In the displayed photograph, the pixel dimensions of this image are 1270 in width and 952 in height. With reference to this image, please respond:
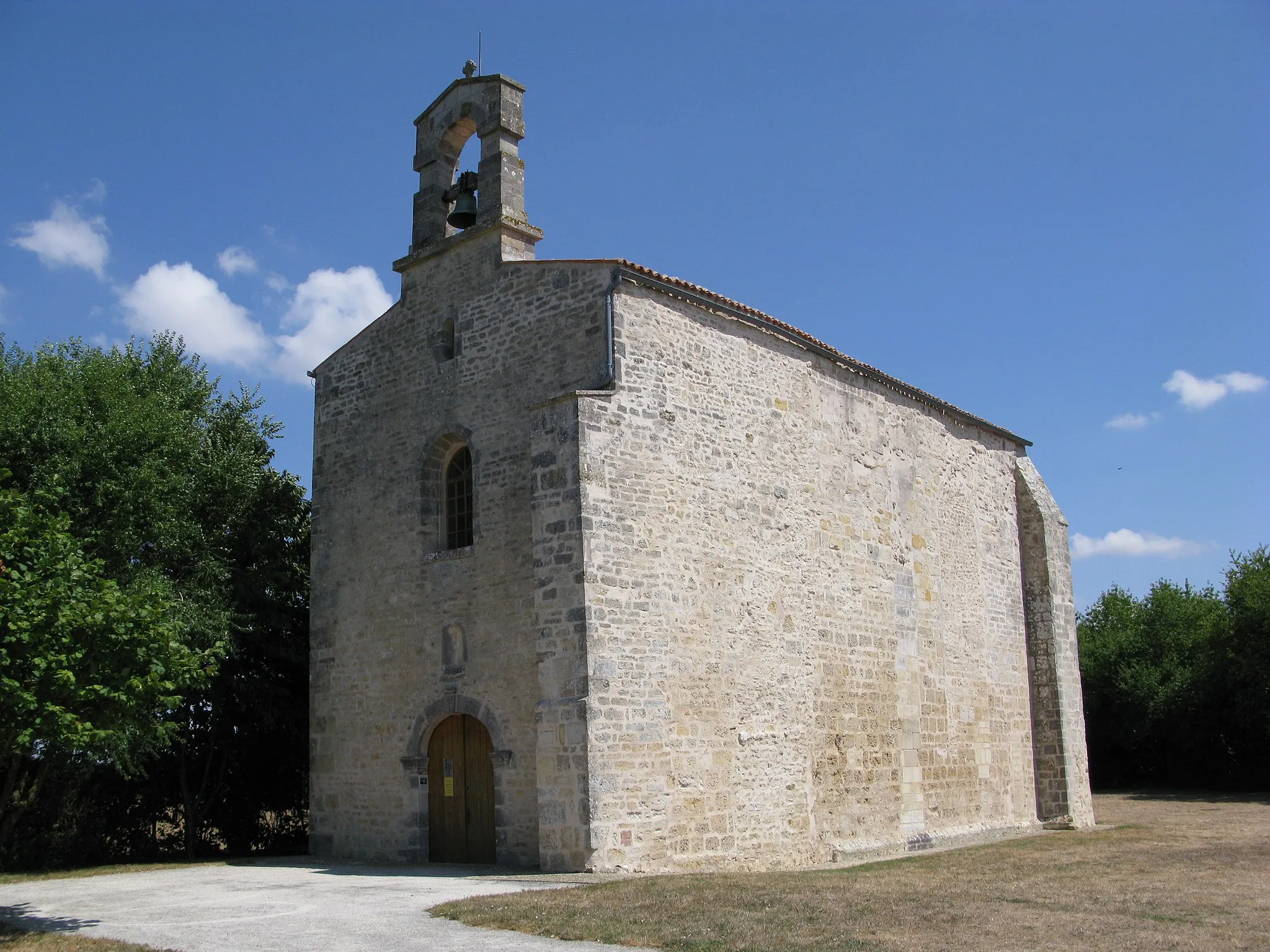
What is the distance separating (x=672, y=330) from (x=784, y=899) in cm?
677

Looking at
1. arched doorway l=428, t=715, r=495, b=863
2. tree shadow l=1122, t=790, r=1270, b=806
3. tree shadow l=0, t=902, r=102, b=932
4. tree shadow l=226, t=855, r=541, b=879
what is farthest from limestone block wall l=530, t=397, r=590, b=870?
tree shadow l=1122, t=790, r=1270, b=806

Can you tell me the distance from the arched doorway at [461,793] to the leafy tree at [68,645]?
162 inches

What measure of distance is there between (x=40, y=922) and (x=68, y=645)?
261cm

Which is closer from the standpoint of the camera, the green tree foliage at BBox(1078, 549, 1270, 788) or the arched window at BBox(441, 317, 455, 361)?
the arched window at BBox(441, 317, 455, 361)

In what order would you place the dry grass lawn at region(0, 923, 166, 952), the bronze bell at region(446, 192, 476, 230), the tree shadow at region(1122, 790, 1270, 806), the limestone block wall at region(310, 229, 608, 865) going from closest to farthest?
the dry grass lawn at region(0, 923, 166, 952) < the limestone block wall at region(310, 229, 608, 865) < the bronze bell at region(446, 192, 476, 230) < the tree shadow at region(1122, 790, 1270, 806)

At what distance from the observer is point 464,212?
15.3 metres

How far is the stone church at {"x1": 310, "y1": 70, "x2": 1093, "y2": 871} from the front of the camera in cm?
1214

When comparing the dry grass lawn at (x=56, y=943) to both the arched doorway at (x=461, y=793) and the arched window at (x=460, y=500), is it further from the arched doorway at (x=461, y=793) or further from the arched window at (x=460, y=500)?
the arched window at (x=460, y=500)

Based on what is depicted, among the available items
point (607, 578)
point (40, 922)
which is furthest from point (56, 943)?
point (607, 578)

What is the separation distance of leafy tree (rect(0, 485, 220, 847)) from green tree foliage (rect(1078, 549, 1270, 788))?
25329mm

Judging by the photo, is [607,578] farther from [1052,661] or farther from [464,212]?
[1052,661]

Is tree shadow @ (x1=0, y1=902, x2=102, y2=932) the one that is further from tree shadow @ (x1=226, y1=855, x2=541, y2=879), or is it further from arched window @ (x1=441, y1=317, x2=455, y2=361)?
arched window @ (x1=441, y1=317, x2=455, y2=361)

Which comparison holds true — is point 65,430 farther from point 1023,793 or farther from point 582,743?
point 1023,793

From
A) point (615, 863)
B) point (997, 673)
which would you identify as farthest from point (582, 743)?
point (997, 673)
